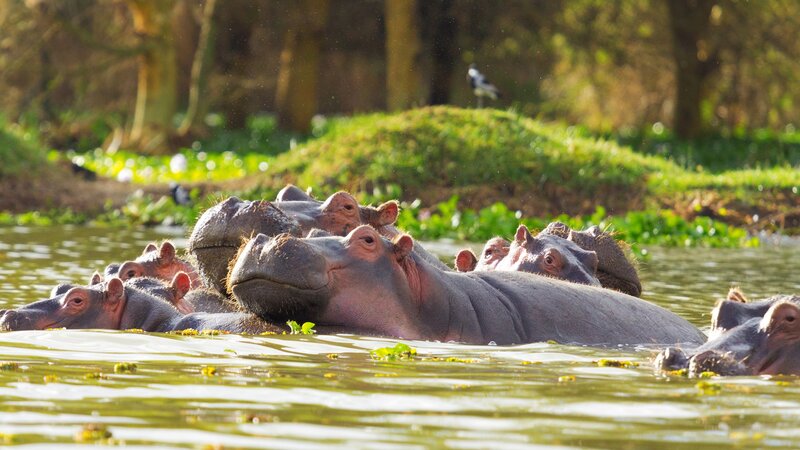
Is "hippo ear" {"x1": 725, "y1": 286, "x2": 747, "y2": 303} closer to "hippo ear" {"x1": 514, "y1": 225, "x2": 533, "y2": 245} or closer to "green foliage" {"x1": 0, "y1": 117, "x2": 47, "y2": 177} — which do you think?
"hippo ear" {"x1": 514, "y1": 225, "x2": 533, "y2": 245}

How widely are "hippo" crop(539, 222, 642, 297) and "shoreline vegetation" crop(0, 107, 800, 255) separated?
5.49 meters

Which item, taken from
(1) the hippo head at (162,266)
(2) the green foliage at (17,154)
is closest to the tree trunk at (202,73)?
(2) the green foliage at (17,154)

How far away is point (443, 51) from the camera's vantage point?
30250 millimetres

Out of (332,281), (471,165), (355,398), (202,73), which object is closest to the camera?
(355,398)

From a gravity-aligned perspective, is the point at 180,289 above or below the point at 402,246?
below

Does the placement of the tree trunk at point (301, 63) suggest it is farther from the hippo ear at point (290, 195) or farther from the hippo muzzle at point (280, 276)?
the hippo muzzle at point (280, 276)

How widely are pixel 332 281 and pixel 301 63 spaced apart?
24707mm

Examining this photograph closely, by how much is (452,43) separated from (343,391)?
25.9 m

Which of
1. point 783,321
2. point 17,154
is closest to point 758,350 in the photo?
point 783,321

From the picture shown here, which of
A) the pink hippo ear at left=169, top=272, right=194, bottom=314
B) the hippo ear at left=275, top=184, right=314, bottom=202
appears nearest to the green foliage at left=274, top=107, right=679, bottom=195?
the hippo ear at left=275, top=184, right=314, bottom=202

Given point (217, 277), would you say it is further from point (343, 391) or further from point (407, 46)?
point (407, 46)

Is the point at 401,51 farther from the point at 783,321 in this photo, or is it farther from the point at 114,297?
the point at 783,321

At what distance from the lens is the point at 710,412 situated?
4.38m

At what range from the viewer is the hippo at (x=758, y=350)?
17.0ft
